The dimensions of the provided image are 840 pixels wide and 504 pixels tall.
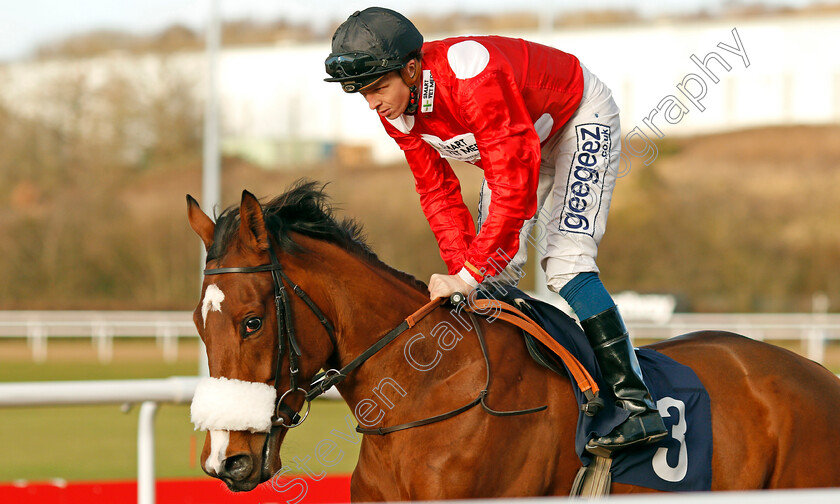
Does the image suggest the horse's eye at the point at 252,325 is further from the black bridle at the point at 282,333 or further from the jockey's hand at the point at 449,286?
the jockey's hand at the point at 449,286

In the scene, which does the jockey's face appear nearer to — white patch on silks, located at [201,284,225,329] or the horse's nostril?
white patch on silks, located at [201,284,225,329]

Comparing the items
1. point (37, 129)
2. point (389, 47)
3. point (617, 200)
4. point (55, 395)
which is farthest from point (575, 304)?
point (37, 129)

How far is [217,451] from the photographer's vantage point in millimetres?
2260

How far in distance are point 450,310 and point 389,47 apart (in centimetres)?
80

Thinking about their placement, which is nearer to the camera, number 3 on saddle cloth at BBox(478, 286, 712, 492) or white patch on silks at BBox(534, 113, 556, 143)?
number 3 on saddle cloth at BBox(478, 286, 712, 492)

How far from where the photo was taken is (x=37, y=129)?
87.5 feet

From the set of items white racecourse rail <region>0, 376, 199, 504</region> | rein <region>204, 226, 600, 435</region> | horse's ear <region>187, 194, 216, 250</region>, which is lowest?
white racecourse rail <region>0, 376, 199, 504</region>

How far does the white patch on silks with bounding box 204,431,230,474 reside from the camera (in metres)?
2.25

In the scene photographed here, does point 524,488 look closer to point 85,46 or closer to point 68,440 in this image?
point 68,440

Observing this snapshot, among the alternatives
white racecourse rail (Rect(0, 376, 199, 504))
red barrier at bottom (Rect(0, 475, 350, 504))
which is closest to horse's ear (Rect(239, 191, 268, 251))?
white racecourse rail (Rect(0, 376, 199, 504))

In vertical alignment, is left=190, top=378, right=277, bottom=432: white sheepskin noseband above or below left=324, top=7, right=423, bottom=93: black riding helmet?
below

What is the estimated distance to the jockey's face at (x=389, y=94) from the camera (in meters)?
2.57

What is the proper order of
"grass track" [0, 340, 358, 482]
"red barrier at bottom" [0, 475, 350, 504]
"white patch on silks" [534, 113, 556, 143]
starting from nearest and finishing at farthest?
"white patch on silks" [534, 113, 556, 143] → "red barrier at bottom" [0, 475, 350, 504] → "grass track" [0, 340, 358, 482]

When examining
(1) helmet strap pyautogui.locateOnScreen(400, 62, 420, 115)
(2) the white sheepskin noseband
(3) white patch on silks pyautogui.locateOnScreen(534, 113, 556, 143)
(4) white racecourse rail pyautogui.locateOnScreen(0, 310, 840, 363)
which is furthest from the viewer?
(4) white racecourse rail pyautogui.locateOnScreen(0, 310, 840, 363)
